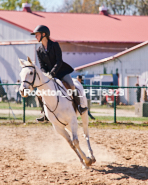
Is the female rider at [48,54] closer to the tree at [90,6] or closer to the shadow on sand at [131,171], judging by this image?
the shadow on sand at [131,171]

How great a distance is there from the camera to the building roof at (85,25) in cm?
3088

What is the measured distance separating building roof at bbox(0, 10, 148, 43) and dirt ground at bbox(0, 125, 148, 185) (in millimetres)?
18872

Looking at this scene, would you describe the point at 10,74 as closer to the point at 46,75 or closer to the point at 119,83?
the point at 119,83

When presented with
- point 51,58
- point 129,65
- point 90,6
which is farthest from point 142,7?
point 51,58

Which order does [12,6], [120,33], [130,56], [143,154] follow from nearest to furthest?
1. [143,154]
2. [130,56]
3. [120,33]
4. [12,6]

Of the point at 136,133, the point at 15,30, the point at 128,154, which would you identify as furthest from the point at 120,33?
the point at 128,154

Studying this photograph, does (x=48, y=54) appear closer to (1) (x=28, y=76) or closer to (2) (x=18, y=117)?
(1) (x=28, y=76)

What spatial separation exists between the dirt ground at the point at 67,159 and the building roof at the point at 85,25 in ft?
61.9

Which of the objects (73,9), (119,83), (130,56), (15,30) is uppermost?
(73,9)

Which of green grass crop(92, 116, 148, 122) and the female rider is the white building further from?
the female rider

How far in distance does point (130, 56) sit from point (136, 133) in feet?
49.4

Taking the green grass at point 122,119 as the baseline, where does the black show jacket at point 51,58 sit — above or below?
above

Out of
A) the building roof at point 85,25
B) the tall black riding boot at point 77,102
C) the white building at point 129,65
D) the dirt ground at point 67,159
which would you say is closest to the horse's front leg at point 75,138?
the dirt ground at point 67,159

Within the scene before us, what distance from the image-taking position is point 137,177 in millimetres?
6840
